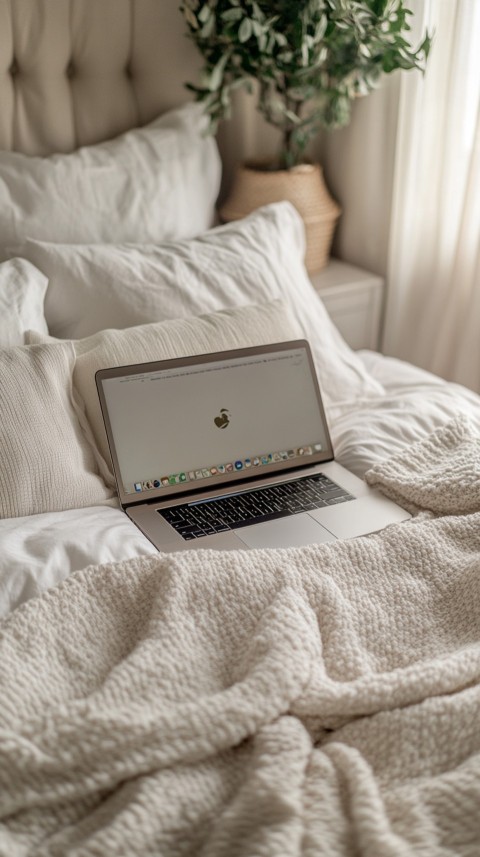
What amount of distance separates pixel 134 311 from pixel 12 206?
13.0 inches

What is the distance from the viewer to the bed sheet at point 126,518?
3.66 feet

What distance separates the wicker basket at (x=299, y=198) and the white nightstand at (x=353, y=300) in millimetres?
69

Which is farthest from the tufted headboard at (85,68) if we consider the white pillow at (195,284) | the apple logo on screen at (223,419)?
the apple logo on screen at (223,419)

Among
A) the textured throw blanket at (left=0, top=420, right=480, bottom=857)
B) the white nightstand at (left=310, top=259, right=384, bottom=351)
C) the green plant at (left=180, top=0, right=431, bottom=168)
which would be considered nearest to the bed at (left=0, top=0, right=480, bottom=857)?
the textured throw blanket at (left=0, top=420, right=480, bottom=857)

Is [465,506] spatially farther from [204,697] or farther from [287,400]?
[204,697]

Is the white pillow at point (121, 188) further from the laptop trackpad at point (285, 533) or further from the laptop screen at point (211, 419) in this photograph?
the laptop trackpad at point (285, 533)

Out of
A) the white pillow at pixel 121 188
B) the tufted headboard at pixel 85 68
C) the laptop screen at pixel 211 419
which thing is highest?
the tufted headboard at pixel 85 68

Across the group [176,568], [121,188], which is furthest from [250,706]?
[121,188]

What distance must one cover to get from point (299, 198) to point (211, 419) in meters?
0.87

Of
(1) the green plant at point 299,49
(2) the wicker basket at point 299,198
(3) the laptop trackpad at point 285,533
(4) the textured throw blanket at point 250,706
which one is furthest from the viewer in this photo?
(2) the wicker basket at point 299,198

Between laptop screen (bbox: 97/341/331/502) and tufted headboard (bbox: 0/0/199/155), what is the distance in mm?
758

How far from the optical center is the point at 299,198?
206 cm

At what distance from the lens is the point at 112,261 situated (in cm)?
163

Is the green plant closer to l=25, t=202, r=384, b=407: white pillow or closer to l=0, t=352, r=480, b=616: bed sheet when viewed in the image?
l=25, t=202, r=384, b=407: white pillow
